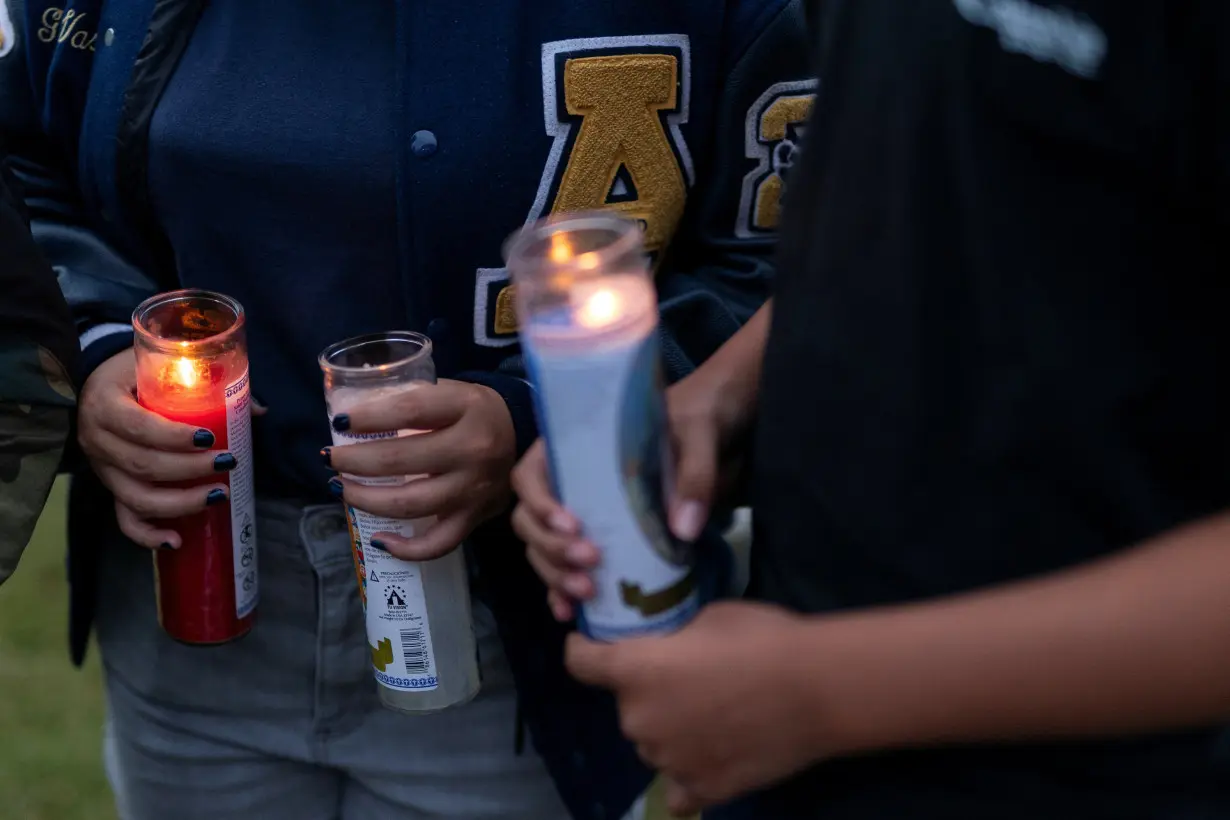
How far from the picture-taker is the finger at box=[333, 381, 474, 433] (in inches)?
47.2

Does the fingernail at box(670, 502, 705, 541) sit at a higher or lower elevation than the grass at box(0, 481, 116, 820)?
higher

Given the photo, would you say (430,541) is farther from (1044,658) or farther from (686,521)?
(1044,658)

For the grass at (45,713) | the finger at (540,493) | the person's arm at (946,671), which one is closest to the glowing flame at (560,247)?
the finger at (540,493)

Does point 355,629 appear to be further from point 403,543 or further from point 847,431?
point 847,431

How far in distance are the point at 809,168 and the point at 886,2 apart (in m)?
0.13

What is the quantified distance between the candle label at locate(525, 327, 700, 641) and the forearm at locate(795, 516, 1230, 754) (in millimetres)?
148

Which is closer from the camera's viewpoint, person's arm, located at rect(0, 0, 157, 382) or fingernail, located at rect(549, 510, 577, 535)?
fingernail, located at rect(549, 510, 577, 535)

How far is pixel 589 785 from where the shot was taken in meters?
1.45

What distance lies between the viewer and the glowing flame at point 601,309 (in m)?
0.85

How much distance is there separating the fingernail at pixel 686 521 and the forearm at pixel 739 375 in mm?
134

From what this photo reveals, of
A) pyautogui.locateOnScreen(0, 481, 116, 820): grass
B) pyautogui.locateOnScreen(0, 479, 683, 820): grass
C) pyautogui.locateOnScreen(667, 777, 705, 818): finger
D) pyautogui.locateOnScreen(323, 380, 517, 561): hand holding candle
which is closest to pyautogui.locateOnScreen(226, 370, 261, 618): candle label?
pyautogui.locateOnScreen(323, 380, 517, 561): hand holding candle

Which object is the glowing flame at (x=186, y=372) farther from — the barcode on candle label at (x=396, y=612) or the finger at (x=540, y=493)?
the finger at (x=540, y=493)

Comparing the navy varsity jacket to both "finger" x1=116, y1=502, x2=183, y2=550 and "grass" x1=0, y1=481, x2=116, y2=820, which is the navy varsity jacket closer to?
"finger" x1=116, y1=502, x2=183, y2=550

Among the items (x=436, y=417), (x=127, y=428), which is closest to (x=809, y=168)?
(x=436, y=417)
